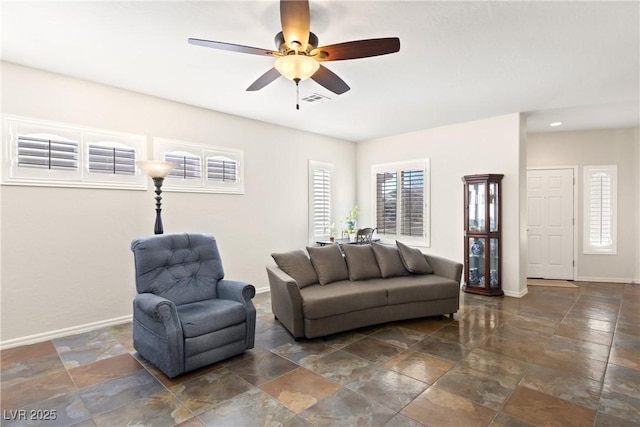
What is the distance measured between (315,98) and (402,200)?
2995 mm

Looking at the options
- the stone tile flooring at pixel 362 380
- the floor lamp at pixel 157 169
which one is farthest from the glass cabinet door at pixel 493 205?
the floor lamp at pixel 157 169

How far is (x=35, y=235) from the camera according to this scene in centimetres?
338

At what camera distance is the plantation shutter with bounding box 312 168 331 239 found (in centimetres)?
625

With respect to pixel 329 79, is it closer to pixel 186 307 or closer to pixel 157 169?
pixel 157 169

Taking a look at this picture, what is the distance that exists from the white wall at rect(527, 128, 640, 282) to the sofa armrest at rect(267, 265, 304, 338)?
19.1ft

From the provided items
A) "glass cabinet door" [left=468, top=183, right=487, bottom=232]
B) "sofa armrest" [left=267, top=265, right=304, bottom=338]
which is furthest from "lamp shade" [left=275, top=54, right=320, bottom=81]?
"glass cabinet door" [left=468, top=183, right=487, bottom=232]

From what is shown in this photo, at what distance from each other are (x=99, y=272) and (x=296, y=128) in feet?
12.2

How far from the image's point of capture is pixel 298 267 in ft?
12.5

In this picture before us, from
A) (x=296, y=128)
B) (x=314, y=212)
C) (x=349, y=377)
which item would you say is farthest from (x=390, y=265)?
(x=296, y=128)

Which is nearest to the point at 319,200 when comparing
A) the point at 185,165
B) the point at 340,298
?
the point at 185,165

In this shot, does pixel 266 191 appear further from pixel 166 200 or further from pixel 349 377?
pixel 349 377

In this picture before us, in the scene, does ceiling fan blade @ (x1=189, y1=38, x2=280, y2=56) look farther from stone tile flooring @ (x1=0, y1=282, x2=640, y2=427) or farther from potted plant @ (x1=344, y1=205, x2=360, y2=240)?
potted plant @ (x1=344, y1=205, x2=360, y2=240)

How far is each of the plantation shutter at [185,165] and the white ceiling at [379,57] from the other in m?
0.75

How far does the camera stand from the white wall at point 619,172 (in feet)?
19.5
